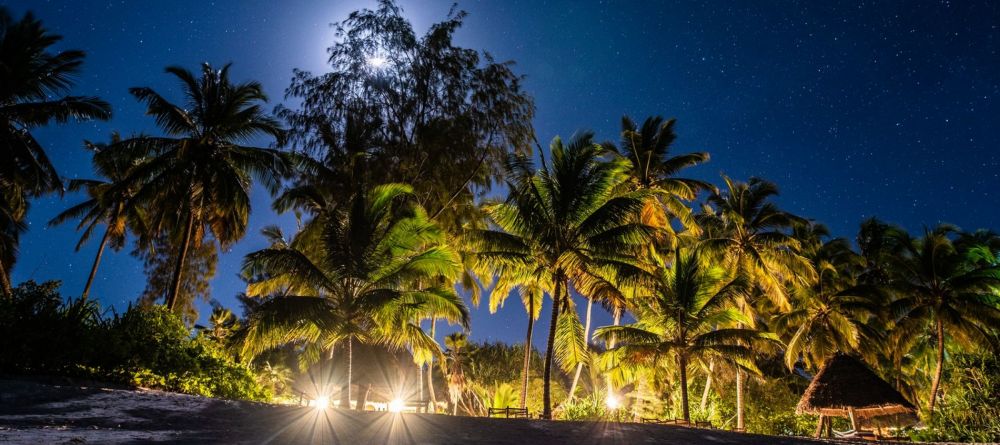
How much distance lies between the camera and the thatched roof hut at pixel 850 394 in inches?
733

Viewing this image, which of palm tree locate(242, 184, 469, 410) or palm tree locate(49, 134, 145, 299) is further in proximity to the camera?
palm tree locate(49, 134, 145, 299)

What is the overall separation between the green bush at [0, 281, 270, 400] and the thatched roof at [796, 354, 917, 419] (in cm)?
1862

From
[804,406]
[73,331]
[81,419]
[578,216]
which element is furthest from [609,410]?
[81,419]

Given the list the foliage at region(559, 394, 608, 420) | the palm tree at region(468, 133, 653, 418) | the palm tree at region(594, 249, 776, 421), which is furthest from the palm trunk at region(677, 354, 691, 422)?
the palm tree at region(468, 133, 653, 418)

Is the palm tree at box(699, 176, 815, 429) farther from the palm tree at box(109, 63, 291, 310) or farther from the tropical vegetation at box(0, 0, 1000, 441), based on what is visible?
the palm tree at box(109, 63, 291, 310)

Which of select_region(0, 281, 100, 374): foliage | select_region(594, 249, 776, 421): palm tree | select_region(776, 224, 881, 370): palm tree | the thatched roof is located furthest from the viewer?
select_region(776, 224, 881, 370): palm tree

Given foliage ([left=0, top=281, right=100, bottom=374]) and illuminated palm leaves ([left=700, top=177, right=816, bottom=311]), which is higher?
Result: illuminated palm leaves ([left=700, top=177, right=816, bottom=311])

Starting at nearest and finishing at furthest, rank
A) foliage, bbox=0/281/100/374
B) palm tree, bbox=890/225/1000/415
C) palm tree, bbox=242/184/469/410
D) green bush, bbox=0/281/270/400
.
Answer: foliage, bbox=0/281/100/374 → green bush, bbox=0/281/270/400 → palm tree, bbox=242/184/469/410 → palm tree, bbox=890/225/1000/415

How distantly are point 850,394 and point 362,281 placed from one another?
55.1 feet

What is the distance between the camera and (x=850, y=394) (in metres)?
19.0

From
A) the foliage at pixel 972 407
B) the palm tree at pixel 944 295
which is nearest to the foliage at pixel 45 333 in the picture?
the foliage at pixel 972 407

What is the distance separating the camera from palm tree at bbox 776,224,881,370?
24.5m

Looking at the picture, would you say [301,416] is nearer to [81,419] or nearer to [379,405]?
[81,419]

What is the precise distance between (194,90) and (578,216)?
12670 millimetres
